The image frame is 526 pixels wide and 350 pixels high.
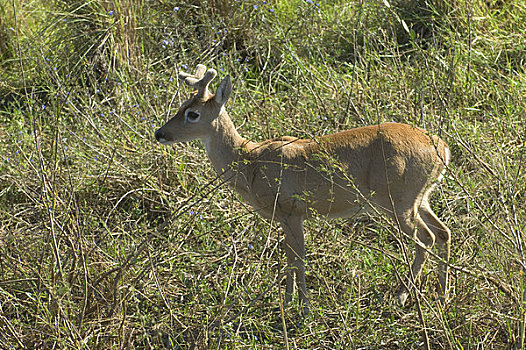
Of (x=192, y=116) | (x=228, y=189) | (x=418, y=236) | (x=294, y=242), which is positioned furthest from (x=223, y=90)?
(x=418, y=236)

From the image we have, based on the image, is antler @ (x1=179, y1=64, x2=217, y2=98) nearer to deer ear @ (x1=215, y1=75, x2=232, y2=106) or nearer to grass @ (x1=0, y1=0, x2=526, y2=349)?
→ deer ear @ (x1=215, y1=75, x2=232, y2=106)

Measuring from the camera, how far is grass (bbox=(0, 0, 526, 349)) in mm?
3943

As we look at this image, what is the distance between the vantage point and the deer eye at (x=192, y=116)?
5.00 meters

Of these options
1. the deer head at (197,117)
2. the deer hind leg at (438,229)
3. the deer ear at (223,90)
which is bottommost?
the deer hind leg at (438,229)

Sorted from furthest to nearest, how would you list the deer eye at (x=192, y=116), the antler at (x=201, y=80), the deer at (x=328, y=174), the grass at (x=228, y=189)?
the deer eye at (x=192, y=116) → the antler at (x=201, y=80) → the deer at (x=328, y=174) → the grass at (x=228, y=189)

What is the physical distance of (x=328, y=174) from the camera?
4422mm

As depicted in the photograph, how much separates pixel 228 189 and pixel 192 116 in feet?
2.30

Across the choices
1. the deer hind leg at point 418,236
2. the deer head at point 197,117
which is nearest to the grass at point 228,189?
the deer hind leg at point 418,236

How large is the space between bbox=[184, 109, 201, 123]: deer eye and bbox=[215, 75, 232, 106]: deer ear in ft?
0.57

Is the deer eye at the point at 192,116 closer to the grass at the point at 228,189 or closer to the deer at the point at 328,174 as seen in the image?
the deer at the point at 328,174

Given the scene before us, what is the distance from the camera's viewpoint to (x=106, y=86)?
23.3ft

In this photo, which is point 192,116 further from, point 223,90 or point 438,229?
point 438,229

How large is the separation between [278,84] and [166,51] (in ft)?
3.98

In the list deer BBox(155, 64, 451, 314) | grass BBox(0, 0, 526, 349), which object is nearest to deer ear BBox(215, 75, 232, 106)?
deer BBox(155, 64, 451, 314)
